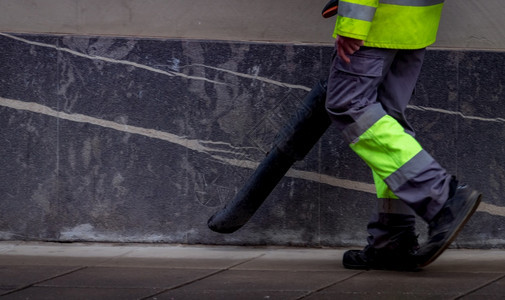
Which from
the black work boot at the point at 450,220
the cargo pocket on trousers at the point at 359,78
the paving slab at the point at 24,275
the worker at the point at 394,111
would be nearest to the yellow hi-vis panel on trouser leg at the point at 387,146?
the worker at the point at 394,111

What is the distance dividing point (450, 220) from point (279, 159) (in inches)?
41.6

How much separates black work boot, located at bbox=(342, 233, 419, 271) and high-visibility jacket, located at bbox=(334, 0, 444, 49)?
36.2 inches

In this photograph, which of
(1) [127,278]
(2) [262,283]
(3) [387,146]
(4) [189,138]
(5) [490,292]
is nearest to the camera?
(5) [490,292]

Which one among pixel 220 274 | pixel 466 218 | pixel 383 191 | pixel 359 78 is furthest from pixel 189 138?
pixel 466 218

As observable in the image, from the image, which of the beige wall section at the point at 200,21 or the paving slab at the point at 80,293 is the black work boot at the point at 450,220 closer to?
the paving slab at the point at 80,293

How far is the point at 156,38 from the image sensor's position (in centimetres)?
499


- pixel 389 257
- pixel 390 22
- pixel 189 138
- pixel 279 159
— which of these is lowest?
pixel 389 257

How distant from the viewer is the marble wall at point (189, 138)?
16.1 feet

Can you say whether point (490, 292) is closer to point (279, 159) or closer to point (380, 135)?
point (380, 135)

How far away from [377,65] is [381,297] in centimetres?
101

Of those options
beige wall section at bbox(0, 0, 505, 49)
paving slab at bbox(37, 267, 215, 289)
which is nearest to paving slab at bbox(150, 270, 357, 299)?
paving slab at bbox(37, 267, 215, 289)

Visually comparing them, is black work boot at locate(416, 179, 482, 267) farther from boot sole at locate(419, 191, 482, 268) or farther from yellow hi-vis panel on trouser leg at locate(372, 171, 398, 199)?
yellow hi-vis panel on trouser leg at locate(372, 171, 398, 199)

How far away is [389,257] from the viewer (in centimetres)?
433

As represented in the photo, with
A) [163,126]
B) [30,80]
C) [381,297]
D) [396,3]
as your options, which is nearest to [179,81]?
[163,126]
